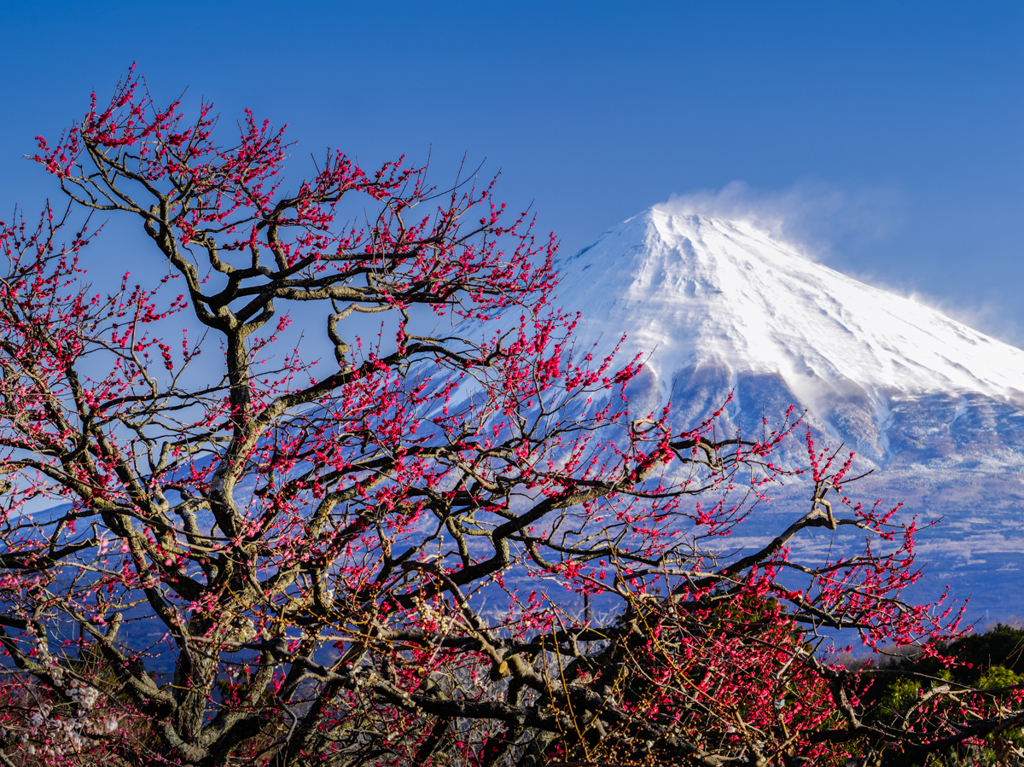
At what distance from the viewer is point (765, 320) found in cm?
17062

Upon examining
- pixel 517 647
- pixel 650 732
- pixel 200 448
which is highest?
pixel 200 448

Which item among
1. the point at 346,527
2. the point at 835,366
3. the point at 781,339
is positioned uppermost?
the point at 781,339

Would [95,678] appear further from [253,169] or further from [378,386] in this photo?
[253,169]

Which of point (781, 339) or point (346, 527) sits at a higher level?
point (781, 339)

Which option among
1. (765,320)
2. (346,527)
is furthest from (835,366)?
(346,527)

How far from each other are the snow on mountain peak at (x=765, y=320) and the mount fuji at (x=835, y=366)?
417mm

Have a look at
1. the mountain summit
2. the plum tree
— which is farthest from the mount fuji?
the plum tree

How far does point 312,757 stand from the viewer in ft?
A: 16.6

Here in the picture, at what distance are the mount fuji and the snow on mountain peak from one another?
16.4 inches

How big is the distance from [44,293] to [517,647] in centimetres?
480

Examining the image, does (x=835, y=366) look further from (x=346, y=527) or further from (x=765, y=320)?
(x=346, y=527)

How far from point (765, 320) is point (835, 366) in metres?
19.7

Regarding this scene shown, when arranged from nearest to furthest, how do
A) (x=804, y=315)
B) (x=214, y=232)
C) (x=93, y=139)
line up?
(x=93, y=139) < (x=214, y=232) < (x=804, y=315)

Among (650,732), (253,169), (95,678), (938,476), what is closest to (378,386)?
(253,169)
